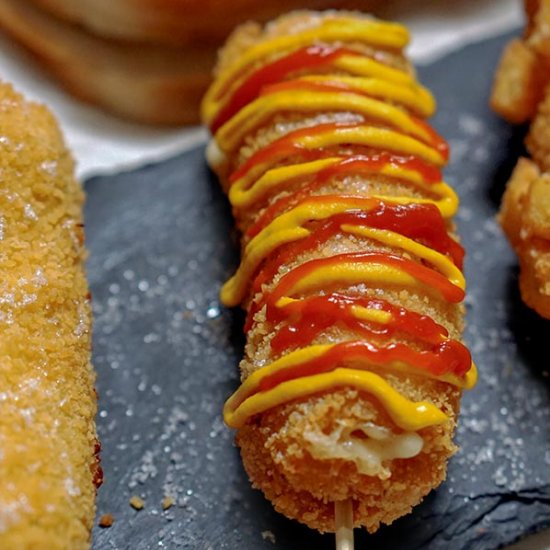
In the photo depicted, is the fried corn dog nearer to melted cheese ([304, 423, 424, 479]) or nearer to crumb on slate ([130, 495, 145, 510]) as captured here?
melted cheese ([304, 423, 424, 479])

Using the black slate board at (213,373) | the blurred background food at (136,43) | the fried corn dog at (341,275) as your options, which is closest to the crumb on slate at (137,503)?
the black slate board at (213,373)

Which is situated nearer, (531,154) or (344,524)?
(344,524)

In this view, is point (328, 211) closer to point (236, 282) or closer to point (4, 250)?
point (236, 282)

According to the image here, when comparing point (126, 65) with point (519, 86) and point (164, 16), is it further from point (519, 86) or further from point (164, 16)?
point (519, 86)

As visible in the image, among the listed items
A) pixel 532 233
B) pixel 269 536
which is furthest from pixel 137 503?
pixel 532 233

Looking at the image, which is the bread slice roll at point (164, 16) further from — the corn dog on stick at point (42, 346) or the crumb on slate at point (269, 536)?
the crumb on slate at point (269, 536)
